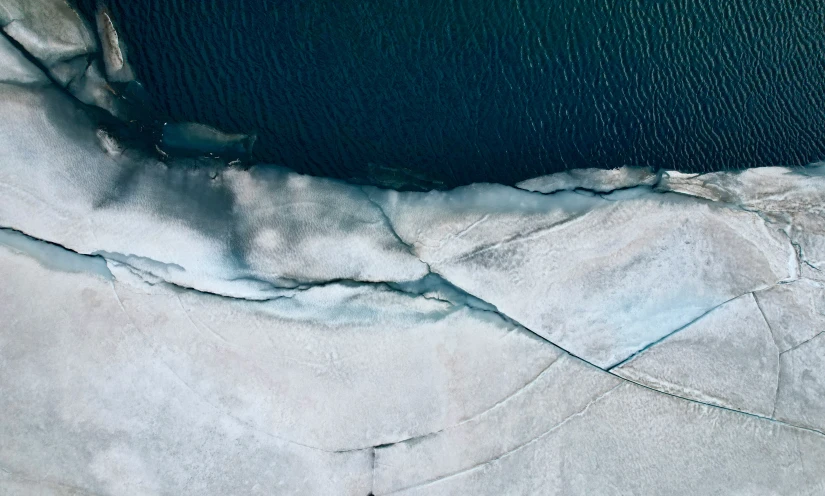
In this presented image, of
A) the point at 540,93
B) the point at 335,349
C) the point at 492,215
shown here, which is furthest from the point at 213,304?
the point at 540,93

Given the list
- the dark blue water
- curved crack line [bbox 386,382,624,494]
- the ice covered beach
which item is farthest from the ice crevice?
the dark blue water

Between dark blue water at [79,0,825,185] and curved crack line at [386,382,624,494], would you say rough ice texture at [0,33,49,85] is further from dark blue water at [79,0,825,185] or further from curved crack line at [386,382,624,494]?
curved crack line at [386,382,624,494]

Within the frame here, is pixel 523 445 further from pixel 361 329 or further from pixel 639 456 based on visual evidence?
pixel 361 329

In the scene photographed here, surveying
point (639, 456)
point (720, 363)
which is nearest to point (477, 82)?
point (720, 363)

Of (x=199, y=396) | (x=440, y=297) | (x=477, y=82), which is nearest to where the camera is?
(x=199, y=396)

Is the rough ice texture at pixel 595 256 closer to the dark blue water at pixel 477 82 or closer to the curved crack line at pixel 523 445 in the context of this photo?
the curved crack line at pixel 523 445

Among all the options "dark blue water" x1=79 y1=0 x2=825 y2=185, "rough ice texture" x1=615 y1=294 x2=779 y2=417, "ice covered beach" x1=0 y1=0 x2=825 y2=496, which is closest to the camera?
"ice covered beach" x1=0 y1=0 x2=825 y2=496

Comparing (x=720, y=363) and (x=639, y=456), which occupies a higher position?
(x=720, y=363)

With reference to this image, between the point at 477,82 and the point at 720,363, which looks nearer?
the point at 720,363
